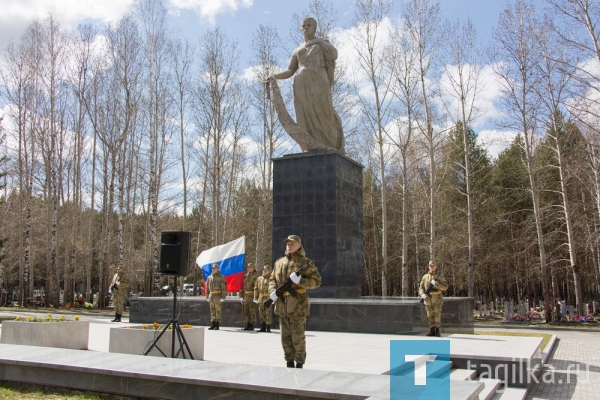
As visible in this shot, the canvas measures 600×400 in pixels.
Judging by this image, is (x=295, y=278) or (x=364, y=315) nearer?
(x=295, y=278)

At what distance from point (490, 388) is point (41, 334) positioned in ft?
22.1

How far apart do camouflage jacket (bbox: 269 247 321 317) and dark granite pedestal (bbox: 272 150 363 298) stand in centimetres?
629

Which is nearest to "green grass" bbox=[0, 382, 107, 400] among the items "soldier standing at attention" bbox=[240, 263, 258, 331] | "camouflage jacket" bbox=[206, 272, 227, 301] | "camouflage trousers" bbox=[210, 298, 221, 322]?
"camouflage jacket" bbox=[206, 272, 227, 301]

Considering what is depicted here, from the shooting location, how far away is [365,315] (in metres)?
11.0

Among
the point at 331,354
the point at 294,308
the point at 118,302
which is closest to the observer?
the point at 294,308

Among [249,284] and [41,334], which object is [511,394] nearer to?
[41,334]

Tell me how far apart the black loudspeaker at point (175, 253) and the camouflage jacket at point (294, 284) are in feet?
4.83

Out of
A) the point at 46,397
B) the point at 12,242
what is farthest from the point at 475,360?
the point at 12,242

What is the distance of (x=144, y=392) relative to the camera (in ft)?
17.4

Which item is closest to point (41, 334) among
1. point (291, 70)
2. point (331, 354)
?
point (331, 354)

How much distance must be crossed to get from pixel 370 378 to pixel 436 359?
275 centimetres

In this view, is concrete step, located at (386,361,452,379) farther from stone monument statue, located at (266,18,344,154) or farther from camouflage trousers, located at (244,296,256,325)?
stone monument statue, located at (266,18,344,154)

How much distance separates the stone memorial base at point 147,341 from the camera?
22.7 ft

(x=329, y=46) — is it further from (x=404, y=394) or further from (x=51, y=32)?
(x=51, y=32)
